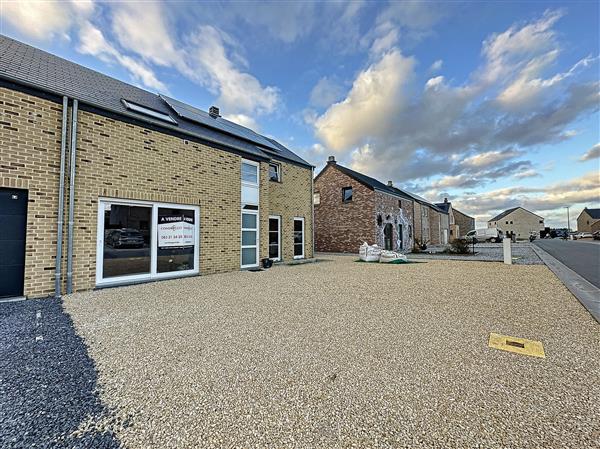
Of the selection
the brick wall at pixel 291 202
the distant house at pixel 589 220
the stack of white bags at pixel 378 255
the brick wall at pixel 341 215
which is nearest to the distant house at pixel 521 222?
the distant house at pixel 589 220

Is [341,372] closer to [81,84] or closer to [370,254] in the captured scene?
[81,84]

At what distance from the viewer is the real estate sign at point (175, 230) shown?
7250 millimetres

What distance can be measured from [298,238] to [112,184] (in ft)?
27.9

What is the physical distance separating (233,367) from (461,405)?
1992mm

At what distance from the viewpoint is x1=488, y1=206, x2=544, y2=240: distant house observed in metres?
Result: 61.6

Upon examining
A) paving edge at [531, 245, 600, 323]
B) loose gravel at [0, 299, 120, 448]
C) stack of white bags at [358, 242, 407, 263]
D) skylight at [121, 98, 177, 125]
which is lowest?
paving edge at [531, 245, 600, 323]

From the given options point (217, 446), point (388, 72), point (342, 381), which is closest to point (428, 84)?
point (388, 72)

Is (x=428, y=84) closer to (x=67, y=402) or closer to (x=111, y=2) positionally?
(x=111, y=2)

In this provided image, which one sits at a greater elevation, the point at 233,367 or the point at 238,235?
the point at 238,235

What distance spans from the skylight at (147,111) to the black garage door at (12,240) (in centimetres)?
329

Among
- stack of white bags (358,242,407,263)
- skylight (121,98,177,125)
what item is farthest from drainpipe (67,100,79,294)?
stack of white bags (358,242,407,263)

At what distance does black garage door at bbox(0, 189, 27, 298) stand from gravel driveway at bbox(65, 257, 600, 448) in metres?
1.27

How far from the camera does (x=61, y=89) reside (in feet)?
19.0

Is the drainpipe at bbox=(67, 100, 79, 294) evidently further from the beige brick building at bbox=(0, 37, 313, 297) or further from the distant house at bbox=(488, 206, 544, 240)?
the distant house at bbox=(488, 206, 544, 240)
